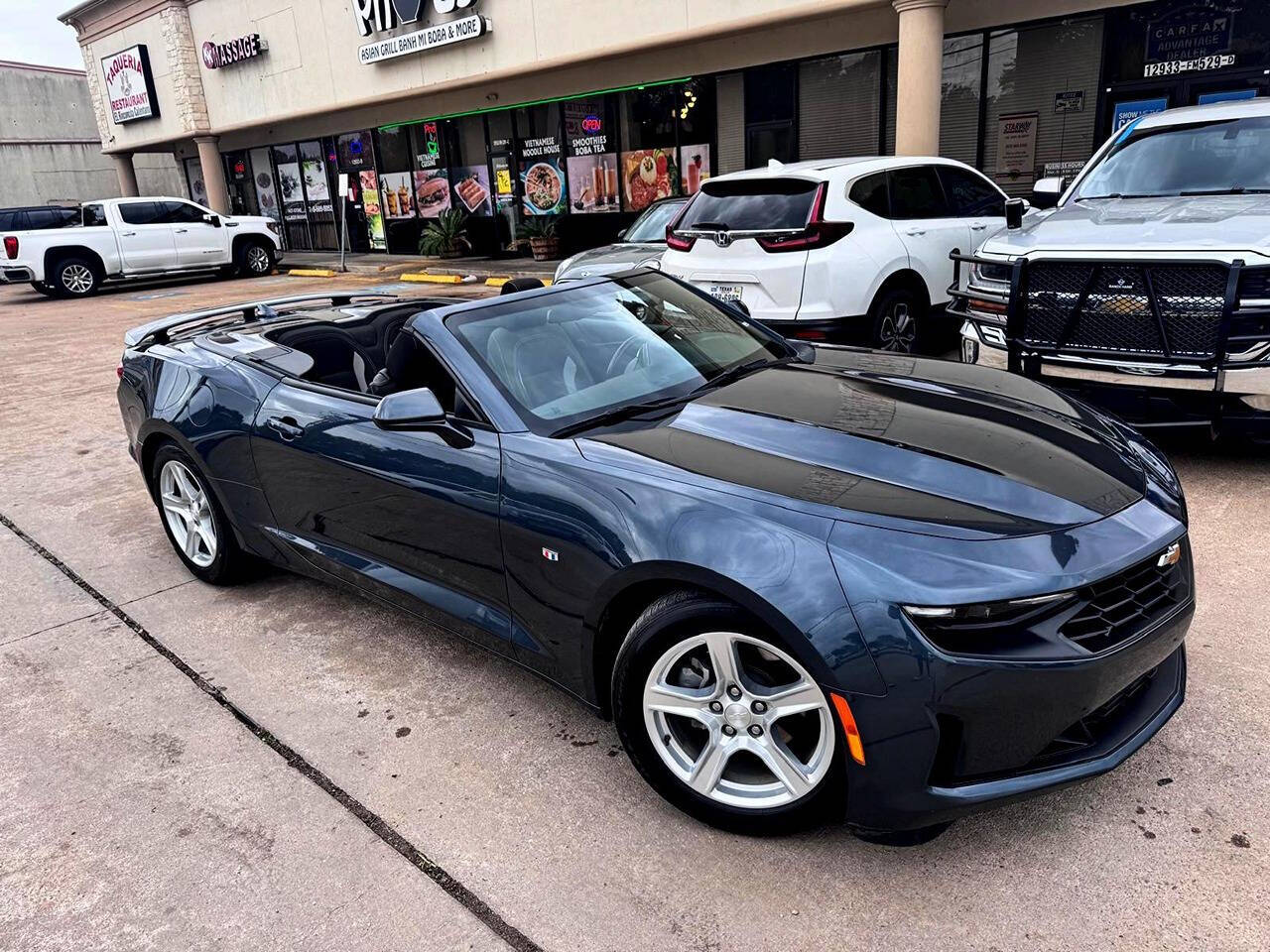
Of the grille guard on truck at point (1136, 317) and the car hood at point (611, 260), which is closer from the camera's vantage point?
the grille guard on truck at point (1136, 317)

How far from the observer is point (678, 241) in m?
7.40

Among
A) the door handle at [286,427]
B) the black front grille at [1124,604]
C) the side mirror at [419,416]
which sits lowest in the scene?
the black front grille at [1124,604]

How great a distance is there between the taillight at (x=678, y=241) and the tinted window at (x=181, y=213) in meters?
16.4

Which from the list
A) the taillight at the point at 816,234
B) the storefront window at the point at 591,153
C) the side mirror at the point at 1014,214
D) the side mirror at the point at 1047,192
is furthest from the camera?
the storefront window at the point at 591,153

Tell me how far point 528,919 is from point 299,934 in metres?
0.59

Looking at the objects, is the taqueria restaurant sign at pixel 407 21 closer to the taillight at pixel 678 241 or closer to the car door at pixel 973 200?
the taillight at pixel 678 241

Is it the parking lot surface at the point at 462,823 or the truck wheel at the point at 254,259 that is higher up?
the truck wheel at the point at 254,259

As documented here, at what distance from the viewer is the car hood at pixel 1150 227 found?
14.9 ft

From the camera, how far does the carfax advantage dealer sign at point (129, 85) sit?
2566 cm

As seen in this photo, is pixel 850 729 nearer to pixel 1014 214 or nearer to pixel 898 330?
pixel 1014 214

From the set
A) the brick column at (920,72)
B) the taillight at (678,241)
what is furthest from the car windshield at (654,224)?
the brick column at (920,72)

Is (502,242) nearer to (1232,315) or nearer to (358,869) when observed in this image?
(1232,315)

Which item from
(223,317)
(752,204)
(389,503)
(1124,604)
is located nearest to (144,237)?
(223,317)

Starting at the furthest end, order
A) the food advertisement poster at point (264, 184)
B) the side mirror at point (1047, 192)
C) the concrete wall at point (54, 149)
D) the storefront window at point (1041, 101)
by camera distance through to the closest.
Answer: the concrete wall at point (54, 149), the food advertisement poster at point (264, 184), the storefront window at point (1041, 101), the side mirror at point (1047, 192)
